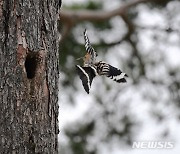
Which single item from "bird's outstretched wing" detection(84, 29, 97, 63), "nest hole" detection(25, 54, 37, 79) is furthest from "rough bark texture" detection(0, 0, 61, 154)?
"bird's outstretched wing" detection(84, 29, 97, 63)

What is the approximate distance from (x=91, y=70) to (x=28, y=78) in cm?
20

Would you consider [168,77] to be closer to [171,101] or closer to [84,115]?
[171,101]

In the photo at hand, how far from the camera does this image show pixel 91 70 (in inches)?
68.3

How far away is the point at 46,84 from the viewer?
1.71 metres

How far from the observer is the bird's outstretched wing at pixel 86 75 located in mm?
1690

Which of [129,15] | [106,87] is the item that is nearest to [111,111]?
[106,87]

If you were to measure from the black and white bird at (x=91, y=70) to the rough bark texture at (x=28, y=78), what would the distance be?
9cm

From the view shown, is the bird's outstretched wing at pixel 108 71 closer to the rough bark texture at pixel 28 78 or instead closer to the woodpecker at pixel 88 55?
the woodpecker at pixel 88 55

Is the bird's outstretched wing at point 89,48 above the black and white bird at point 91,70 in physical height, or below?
above

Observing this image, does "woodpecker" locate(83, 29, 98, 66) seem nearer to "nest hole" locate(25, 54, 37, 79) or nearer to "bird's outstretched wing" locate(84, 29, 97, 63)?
"bird's outstretched wing" locate(84, 29, 97, 63)

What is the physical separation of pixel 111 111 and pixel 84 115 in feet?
1.02

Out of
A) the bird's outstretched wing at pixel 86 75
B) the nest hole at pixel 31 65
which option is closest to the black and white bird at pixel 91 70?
the bird's outstretched wing at pixel 86 75

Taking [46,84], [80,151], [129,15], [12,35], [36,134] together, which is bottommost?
[80,151]

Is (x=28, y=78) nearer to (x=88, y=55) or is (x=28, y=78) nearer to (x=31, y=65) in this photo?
(x=31, y=65)
